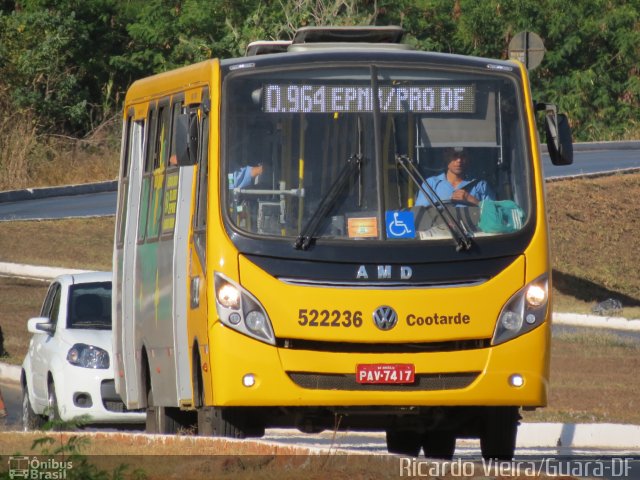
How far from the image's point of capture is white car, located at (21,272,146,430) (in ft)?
46.5

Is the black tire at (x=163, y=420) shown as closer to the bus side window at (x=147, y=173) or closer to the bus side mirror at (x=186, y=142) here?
the bus side window at (x=147, y=173)

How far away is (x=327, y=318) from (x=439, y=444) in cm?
294

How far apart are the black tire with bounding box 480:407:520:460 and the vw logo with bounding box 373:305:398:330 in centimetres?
121

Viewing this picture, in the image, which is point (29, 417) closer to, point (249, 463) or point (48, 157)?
point (249, 463)

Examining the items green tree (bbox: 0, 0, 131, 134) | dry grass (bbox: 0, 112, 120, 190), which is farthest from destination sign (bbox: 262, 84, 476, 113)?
green tree (bbox: 0, 0, 131, 134)

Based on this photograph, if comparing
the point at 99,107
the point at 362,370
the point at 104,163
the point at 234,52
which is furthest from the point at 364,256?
the point at 99,107

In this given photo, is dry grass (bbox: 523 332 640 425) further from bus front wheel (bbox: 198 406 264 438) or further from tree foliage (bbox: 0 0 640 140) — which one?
tree foliage (bbox: 0 0 640 140)

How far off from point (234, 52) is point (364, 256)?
1460 inches

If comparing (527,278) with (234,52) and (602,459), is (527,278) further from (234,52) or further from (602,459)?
(234,52)

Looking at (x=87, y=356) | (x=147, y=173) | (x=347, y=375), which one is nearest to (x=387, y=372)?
(x=347, y=375)

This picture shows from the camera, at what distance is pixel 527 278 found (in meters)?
9.94

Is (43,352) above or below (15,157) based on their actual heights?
below

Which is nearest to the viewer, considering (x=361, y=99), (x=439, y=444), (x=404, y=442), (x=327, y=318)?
(x=327, y=318)

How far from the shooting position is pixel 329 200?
990 centimetres
